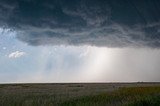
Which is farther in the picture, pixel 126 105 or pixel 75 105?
pixel 75 105

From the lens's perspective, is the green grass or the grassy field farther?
the grassy field

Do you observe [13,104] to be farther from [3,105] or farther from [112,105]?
[112,105]

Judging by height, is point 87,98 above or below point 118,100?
above

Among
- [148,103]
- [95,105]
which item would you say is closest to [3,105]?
[95,105]

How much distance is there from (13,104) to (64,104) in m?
3.82

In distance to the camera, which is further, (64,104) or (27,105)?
(64,104)

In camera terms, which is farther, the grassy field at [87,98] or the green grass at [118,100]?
the grassy field at [87,98]

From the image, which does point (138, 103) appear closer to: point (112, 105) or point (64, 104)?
point (112, 105)

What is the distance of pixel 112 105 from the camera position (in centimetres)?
2108

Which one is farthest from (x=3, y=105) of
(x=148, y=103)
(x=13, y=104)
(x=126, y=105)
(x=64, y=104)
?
(x=148, y=103)

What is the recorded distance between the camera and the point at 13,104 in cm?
2100

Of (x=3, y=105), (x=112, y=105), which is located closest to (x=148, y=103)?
(x=112, y=105)

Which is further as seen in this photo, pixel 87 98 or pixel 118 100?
pixel 87 98

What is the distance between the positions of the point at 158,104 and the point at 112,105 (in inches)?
127
